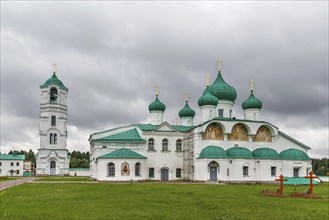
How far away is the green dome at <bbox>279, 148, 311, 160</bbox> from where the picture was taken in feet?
125

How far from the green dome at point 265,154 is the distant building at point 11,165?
5136 centimetres

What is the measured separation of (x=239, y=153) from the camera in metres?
36.7

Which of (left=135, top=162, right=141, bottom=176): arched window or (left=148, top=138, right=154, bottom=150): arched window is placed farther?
(left=148, top=138, right=154, bottom=150): arched window

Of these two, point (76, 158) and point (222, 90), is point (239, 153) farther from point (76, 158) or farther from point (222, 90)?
point (76, 158)

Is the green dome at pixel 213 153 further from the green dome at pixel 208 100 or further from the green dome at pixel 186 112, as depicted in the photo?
the green dome at pixel 186 112

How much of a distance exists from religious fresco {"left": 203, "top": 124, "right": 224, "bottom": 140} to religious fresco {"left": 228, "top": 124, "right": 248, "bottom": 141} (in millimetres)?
1040

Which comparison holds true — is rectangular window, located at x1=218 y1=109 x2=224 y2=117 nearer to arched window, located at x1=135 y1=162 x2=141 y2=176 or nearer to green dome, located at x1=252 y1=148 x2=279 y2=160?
green dome, located at x1=252 y1=148 x2=279 y2=160

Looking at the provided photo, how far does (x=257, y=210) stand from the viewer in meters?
14.2

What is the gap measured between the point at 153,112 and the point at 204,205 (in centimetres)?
3033

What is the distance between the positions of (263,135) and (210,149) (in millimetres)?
7068

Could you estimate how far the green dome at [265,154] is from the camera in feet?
123

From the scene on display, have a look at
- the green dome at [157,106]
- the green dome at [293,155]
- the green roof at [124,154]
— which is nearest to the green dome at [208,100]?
the green dome at [157,106]

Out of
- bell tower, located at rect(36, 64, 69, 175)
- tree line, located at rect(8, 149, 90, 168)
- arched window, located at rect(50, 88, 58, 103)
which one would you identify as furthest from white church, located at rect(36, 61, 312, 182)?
tree line, located at rect(8, 149, 90, 168)

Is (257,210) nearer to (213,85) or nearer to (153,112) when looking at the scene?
(213,85)
